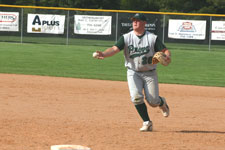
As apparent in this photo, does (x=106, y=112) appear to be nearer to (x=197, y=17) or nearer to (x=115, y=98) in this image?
(x=115, y=98)

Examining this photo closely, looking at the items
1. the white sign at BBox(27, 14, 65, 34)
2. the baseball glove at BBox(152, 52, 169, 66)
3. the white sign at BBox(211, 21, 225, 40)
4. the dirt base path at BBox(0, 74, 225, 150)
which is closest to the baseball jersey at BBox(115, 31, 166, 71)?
the baseball glove at BBox(152, 52, 169, 66)

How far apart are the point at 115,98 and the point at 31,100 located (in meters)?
1.82

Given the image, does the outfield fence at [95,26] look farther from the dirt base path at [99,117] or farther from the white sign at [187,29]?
the dirt base path at [99,117]

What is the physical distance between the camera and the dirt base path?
20.9 feet

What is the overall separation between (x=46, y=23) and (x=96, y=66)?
983cm

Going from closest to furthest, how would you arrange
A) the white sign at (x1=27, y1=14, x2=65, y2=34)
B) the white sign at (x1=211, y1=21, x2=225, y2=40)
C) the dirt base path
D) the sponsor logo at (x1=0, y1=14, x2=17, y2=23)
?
the dirt base path, the white sign at (x1=211, y1=21, x2=225, y2=40), the white sign at (x1=27, y1=14, x2=65, y2=34), the sponsor logo at (x1=0, y1=14, x2=17, y2=23)

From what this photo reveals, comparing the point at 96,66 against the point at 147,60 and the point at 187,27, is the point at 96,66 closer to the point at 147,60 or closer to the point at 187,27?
the point at 187,27

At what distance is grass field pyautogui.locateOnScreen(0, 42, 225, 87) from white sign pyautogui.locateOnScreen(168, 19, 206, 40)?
2622 millimetres

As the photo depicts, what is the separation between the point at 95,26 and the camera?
82.2 feet

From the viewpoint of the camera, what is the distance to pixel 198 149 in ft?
20.0

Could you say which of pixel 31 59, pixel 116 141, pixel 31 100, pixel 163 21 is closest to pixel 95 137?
pixel 116 141

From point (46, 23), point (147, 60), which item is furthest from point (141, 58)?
point (46, 23)

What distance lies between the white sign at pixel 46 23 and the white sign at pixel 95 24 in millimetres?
966

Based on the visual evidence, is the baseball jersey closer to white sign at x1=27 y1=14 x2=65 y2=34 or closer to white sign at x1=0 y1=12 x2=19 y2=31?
white sign at x1=27 y1=14 x2=65 y2=34
